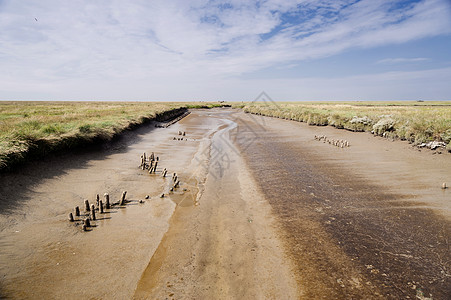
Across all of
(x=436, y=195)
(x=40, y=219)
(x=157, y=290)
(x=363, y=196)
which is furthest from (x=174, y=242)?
(x=436, y=195)

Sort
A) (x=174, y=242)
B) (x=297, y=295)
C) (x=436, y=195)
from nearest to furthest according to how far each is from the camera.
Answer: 1. (x=297, y=295)
2. (x=174, y=242)
3. (x=436, y=195)

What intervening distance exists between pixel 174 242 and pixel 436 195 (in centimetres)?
1042

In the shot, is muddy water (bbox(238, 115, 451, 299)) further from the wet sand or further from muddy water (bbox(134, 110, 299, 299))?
muddy water (bbox(134, 110, 299, 299))

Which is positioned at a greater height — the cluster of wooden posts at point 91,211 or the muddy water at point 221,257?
the cluster of wooden posts at point 91,211

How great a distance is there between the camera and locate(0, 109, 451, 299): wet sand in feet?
17.0

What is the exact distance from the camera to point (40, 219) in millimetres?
7301

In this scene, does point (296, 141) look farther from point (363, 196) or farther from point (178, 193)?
point (178, 193)

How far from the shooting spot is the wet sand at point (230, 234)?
5184mm

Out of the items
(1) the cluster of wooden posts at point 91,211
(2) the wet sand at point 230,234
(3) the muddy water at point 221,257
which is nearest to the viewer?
(3) the muddy water at point 221,257

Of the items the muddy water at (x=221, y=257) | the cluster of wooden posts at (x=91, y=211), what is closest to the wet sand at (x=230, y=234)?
the muddy water at (x=221, y=257)

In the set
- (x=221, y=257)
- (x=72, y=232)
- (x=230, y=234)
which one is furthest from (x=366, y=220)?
(x=72, y=232)

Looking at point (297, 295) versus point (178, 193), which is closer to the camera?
point (297, 295)

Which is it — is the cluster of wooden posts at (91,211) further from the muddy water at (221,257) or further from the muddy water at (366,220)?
the muddy water at (366,220)

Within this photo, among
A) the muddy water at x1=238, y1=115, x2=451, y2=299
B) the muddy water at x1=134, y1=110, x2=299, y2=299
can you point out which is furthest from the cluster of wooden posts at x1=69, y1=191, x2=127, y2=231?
the muddy water at x1=238, y1=115, x2=451, y2=299
